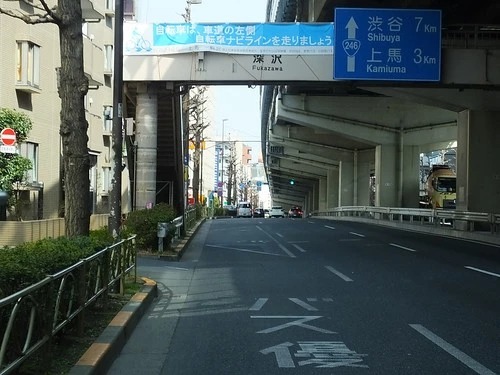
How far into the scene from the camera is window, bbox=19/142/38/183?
22859 mm

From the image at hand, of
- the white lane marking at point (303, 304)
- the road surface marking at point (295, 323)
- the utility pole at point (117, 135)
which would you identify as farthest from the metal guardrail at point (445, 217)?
the road surface marking at point (295, 323)

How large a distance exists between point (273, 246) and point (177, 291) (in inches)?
370

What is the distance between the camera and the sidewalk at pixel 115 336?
18.4 feet

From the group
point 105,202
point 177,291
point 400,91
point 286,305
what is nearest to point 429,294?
point 286,305

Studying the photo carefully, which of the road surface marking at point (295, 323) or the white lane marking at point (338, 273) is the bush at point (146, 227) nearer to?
the white lane marking at point (338, 273)

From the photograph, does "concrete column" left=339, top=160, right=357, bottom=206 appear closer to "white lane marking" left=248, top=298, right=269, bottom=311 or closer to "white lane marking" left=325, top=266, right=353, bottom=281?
"white lane marking" left=325, top=266, right=353, bottom=281

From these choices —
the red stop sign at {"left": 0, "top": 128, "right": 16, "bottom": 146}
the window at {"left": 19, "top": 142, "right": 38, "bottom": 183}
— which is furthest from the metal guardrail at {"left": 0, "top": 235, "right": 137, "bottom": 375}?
the window at {"left": 19, "top": 142, "right": 38, "bottom": 183}

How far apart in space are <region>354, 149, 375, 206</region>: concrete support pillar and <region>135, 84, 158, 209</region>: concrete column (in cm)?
3538

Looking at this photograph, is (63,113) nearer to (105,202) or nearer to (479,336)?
(479,336)

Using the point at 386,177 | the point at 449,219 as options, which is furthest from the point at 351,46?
the point at 386,177

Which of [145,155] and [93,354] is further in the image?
[145,155]

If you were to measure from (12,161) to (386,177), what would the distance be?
2723 centimetres

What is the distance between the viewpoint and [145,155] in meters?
23.3

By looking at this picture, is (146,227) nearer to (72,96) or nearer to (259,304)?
(259,304)
